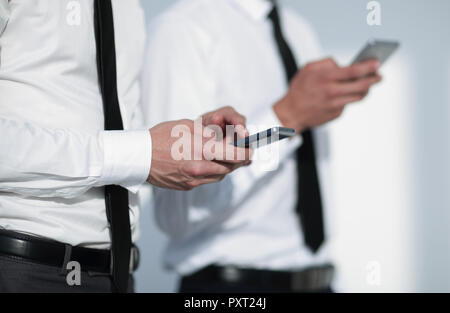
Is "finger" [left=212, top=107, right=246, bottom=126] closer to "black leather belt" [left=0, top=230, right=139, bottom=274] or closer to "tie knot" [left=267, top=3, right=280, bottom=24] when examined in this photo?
"black leather belt" [left=0, top=230, right=139, bottom=274]

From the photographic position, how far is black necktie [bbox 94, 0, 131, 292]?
0.94 m

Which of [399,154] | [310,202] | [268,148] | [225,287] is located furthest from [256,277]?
[399,154]

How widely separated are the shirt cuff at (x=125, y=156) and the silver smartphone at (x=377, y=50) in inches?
25.8

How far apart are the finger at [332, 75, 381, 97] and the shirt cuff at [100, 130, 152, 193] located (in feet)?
2.17

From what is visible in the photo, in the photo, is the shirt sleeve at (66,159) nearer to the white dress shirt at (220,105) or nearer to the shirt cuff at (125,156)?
the shirt cuff at (125,156)

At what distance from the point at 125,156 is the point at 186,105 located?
0.56 meters

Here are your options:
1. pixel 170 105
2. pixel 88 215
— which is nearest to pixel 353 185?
pixel 170 105

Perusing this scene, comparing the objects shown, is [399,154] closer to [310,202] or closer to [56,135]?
[310,202]

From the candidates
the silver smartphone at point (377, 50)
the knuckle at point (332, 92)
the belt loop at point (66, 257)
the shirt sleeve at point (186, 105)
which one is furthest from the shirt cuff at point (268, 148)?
the belt loop at point (66, 257)

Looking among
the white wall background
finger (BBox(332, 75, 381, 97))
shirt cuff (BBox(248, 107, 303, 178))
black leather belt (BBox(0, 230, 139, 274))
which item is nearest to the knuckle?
finger (BBox(332, 75, 381, 97))

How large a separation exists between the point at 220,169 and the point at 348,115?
1698 millimetres

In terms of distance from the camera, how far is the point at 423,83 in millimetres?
2543

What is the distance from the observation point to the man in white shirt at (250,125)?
1455 millimetres
